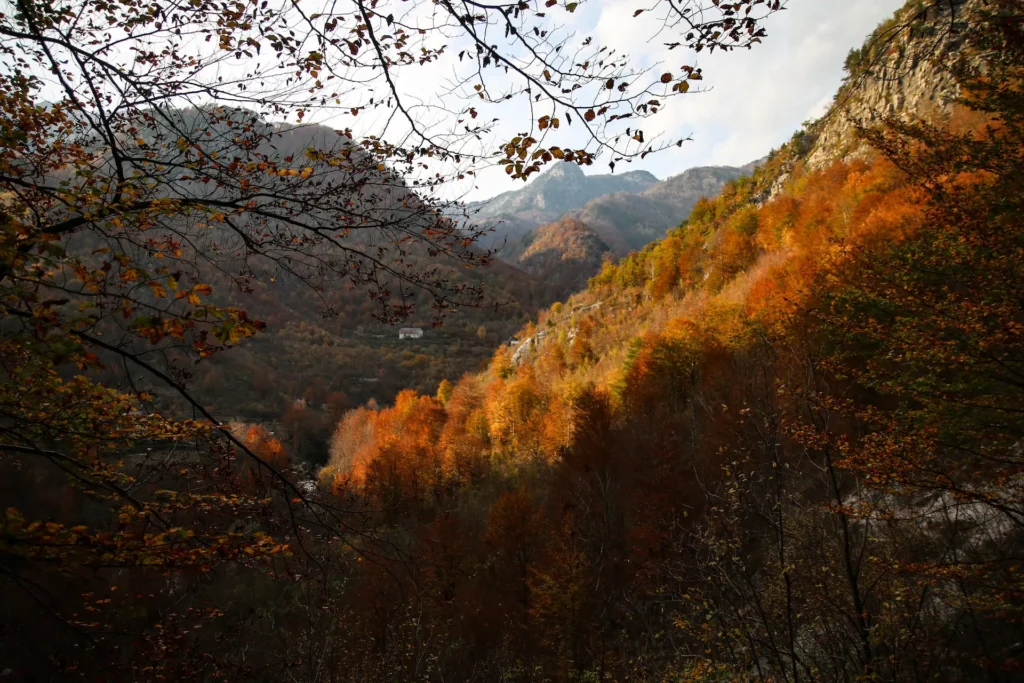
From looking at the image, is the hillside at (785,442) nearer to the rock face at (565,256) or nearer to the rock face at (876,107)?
the rock face at (876,107)

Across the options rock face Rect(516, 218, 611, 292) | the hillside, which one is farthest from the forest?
rock face Rect(516, 218, 611, 292)

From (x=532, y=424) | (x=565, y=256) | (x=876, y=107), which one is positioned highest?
(x=565, y=256)

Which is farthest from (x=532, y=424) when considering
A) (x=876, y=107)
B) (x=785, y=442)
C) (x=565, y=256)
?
(x=565, y=256)

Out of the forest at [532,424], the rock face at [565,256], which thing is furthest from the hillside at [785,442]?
the rock face at [565,256]

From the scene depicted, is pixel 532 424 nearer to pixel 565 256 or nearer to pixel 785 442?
pixel 785 442

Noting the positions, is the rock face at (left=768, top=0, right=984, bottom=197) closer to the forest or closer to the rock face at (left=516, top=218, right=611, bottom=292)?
the forest

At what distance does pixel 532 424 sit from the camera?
107ft

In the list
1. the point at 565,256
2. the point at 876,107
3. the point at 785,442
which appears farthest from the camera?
the point at 565,256

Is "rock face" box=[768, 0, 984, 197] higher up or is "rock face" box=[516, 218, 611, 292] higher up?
"rock face" box=[516, 218, 611, 292]

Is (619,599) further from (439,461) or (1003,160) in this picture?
(439,461)

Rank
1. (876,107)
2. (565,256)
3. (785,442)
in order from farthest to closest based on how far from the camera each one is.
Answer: (565,256) < (876,107) < (785,442)

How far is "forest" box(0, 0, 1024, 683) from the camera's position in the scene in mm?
2975

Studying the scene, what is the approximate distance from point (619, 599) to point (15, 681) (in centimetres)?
2320

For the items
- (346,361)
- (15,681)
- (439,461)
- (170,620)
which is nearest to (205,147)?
(170,620)
